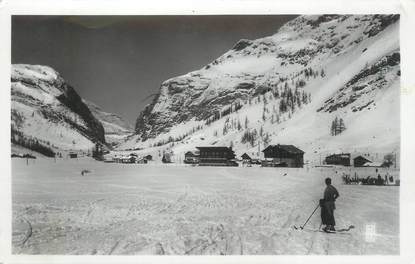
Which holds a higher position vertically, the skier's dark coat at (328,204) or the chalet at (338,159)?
the chalet at (338,159)

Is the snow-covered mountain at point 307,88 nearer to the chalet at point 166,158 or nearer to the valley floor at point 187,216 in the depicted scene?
the chalet at point 166,158

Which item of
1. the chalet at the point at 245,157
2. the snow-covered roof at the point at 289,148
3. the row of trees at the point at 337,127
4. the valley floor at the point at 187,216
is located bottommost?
the valley floor at the point at 187,216

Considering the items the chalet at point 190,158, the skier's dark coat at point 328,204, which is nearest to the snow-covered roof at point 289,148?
the skier's dark coat at point 328,204

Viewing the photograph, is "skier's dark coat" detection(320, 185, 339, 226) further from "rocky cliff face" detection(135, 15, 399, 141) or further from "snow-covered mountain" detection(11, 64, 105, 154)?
"snow-covered mountain" detection(11, 64, 105, 154)

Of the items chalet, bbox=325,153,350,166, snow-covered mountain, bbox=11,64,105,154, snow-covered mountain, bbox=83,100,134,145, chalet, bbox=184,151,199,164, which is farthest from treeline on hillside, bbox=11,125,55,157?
chalet, bbox=325,153,350,166

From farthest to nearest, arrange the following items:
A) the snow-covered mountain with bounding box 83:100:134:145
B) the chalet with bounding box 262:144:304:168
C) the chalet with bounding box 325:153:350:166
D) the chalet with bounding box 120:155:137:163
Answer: the chalet with bounding box 120:155:137:163 → the chalet with bounding box 262:144:304:168 → the snow-covered mountain with bounding box 83:100:134:145 → the chalet with bounding box 325:153:350:166
